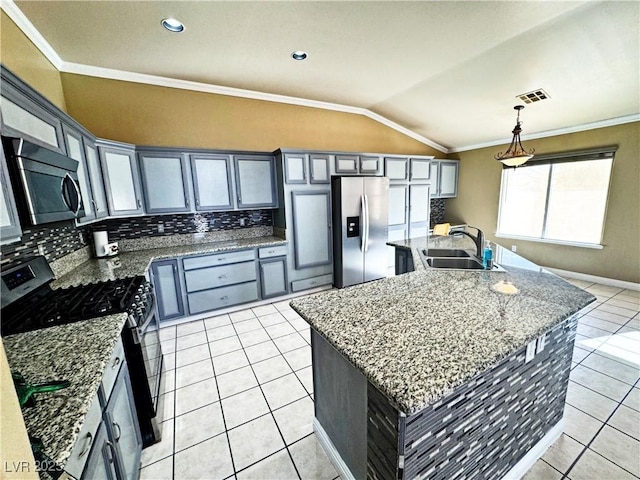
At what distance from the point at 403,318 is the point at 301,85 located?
3.31 meters

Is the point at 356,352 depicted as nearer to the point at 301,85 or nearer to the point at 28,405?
the point at 28,405

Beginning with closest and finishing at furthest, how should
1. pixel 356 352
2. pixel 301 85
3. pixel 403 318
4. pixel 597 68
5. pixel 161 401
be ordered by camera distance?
pixel 356 352, pixel 403 318, pixel 161 401, pixel 597 68, pixel 301 85

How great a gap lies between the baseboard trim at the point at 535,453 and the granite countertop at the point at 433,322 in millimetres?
826

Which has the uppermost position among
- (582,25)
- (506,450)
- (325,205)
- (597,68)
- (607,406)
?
(582,25)

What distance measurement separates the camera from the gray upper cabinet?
3.99 feet

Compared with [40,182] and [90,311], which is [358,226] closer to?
[90,311]

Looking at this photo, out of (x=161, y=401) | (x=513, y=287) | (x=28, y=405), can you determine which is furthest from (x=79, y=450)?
(x=513, y=287)

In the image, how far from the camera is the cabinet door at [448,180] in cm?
529

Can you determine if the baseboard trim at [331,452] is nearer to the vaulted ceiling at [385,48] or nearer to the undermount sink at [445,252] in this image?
the undermount sink at [445,252]

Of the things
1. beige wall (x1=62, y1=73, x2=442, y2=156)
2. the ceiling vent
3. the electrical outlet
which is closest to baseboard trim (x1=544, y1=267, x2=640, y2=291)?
the ceiling vent

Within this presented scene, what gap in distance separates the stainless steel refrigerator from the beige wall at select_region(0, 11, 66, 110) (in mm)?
2928

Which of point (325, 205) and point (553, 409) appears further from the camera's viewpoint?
point (325, 205)

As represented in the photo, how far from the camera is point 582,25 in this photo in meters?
2.20

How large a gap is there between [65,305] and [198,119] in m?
2.66
